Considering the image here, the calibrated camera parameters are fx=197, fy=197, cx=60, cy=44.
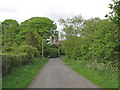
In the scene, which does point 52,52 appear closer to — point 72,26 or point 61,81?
point 72,26

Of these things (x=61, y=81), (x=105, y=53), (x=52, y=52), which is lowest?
(x=61, y=81)

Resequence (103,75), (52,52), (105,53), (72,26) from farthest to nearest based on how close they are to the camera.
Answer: (52,52) → (72,26) → (105,53) → (103,75)

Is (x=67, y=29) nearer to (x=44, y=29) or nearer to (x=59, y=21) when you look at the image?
(x=59, y=21)

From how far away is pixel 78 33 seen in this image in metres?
38.4

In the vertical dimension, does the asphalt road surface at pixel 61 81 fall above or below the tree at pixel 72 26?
below

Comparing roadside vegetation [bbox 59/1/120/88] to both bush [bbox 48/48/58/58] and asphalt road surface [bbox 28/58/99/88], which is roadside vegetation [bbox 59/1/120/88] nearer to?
asphalt road surface [bbox 28/58/99/88]

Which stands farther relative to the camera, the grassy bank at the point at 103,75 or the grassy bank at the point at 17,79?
the grassy bank at the point at 17,79

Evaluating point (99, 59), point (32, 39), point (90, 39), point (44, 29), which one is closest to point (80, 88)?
point (99, 59)

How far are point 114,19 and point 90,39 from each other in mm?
11746

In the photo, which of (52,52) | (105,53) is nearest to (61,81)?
(105,53)

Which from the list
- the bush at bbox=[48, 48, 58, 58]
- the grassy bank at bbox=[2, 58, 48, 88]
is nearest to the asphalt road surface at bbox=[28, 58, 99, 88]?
the grassy bank at bbox=[2, 58, 48, 88]

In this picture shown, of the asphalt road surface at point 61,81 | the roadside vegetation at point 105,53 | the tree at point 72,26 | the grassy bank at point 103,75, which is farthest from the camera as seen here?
the tree at point 72,26

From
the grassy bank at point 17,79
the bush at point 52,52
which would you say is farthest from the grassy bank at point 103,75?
the bush at point 52,52

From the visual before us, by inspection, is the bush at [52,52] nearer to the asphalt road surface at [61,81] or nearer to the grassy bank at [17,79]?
the grassy bank at [17,79]
